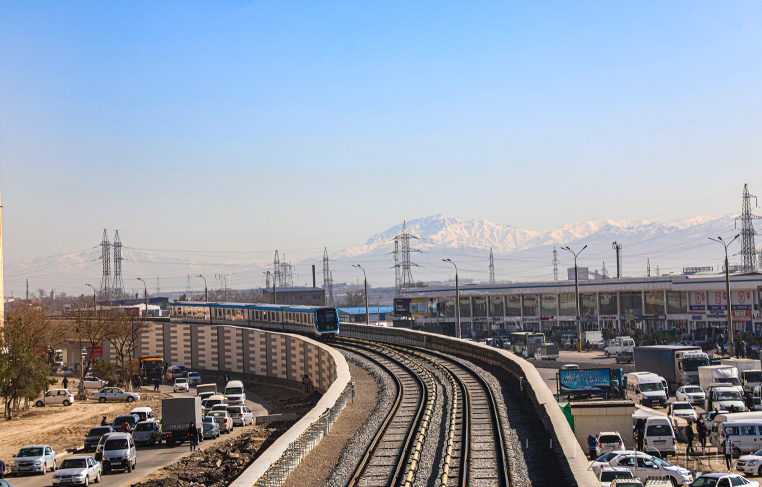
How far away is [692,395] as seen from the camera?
A: 3669 centimetres

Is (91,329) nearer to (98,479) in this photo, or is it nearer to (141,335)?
(141,335)

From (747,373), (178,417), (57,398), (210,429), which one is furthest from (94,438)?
(747,373)

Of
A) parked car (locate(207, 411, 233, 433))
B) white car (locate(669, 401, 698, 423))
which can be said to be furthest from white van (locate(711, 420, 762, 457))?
parked car (locate(207, 411, 233, 433))

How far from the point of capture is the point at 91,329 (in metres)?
65.4

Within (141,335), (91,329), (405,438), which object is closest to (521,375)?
(405,438)

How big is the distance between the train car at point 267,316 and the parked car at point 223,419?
73.3ft

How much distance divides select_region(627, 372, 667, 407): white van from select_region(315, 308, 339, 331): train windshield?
26.1 metres

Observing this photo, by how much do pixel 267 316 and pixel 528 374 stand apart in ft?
135

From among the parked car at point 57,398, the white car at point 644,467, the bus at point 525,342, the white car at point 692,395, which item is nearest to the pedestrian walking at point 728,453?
the white car at point 644,467

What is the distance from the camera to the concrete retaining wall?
663 inches

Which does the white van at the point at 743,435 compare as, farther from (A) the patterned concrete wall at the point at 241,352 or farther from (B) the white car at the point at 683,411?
(A) the patterned concrete wall at the point at 241,352

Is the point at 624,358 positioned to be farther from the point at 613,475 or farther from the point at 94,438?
the point at 94,438

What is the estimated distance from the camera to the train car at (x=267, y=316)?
5831cm

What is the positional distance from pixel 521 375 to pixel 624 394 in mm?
7441
